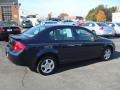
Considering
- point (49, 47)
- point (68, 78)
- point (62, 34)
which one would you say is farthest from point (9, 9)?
point (68, 78)

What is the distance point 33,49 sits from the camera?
786 centimetres

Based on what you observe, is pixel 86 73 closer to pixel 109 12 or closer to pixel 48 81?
pixel 48 81

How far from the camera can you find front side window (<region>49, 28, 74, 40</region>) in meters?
8.34

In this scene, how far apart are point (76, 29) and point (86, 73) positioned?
1.59 meters

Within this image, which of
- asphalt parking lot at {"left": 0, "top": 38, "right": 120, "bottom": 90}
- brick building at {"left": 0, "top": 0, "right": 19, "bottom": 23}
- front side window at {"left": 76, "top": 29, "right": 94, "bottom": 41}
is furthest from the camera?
brick building at {"left": 0, "top": 0, "right": 19, "bottom": 23}

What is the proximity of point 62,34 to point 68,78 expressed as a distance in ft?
5.16

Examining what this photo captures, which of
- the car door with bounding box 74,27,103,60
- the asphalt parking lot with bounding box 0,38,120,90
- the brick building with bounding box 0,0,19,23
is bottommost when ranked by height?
the asphalt parking lot with bounding box 0,38,120,90

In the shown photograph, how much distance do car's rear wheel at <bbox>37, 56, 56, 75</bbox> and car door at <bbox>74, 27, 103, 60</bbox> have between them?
111 centimetres

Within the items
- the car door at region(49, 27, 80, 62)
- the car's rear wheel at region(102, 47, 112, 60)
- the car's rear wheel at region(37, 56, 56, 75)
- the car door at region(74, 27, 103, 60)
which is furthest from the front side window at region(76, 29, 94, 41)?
the car's rear wheel at region(37, 56, 56, 75)

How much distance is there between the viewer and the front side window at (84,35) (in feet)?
29.7

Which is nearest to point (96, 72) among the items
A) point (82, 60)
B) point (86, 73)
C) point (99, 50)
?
point (86, 73)

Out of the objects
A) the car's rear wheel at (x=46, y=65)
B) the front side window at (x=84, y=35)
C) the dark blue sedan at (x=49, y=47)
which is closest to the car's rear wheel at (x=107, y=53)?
the dark blue sedan at (x=49, y=47)

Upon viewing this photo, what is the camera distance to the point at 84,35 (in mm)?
9305

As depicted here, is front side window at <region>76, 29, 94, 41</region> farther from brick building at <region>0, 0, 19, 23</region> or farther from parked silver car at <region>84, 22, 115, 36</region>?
brick building at <region>0, 0, 19, 23</region>
